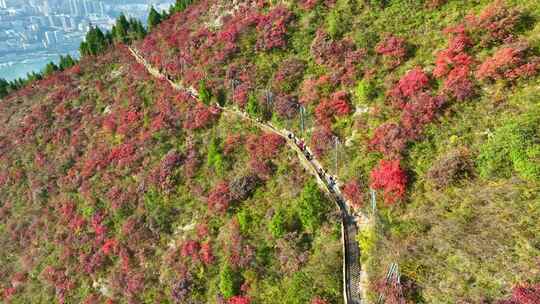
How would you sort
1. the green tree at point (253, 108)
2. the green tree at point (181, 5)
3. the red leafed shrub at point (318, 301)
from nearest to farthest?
1. the red leafed shrub at point (318, 301)
2. the green tree at point (253, 108)
3. the green tree at point (181, 5)

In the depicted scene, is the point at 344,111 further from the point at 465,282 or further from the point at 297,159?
the point at 465,282

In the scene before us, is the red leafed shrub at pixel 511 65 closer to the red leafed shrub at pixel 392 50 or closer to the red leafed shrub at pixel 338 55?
the red leafed shrub at pixel 392 50

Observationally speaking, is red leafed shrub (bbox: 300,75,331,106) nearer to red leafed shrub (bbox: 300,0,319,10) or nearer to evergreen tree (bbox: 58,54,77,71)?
red leafed shrub (bbox: 300,0,319,10)

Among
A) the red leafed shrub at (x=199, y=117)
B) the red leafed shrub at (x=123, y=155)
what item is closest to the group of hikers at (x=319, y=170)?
the red leafed shrub at (x=199, y=117)

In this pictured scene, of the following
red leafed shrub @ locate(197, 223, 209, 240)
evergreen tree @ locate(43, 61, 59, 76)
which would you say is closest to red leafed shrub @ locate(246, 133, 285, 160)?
red leafed shrub @ locate(197, 223, 209, 240)

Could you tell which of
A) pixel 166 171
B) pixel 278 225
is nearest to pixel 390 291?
pixel 278 225

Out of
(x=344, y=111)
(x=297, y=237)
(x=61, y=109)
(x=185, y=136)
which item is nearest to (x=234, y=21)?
(x=185, y=136)
